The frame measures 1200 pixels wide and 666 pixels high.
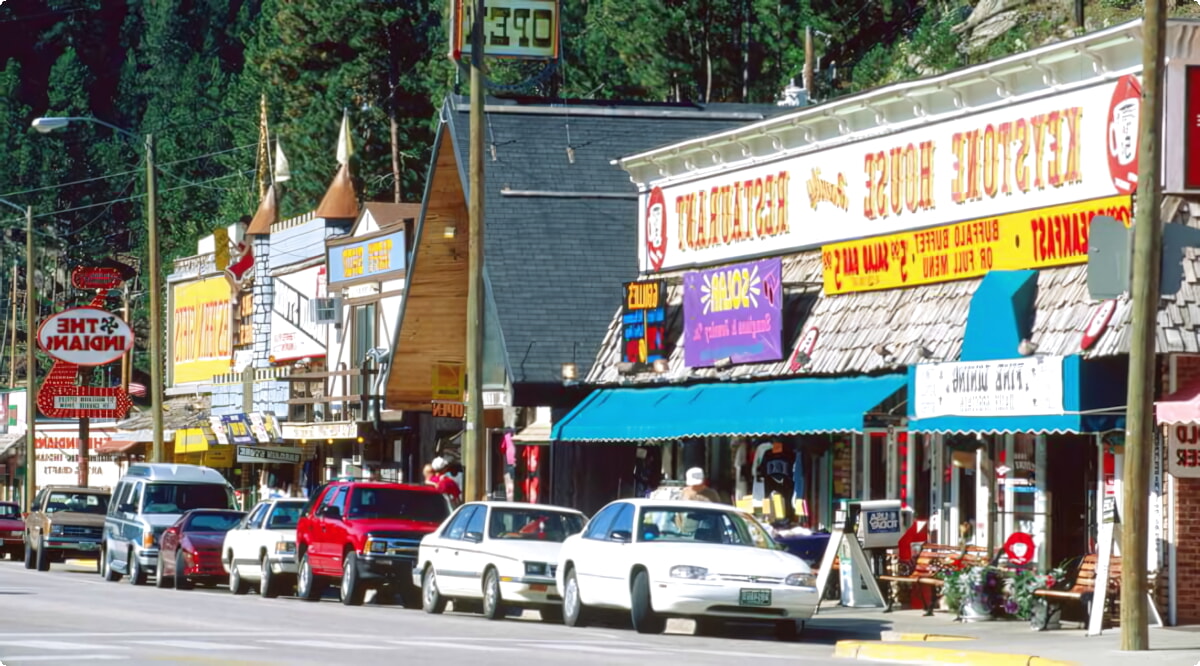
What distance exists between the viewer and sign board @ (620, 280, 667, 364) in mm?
32875

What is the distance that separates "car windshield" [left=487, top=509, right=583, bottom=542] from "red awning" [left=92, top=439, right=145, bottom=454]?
1511 inches

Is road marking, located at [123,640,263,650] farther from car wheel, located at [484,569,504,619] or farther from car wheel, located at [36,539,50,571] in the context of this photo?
car wheel, located at [36,539,50,571]

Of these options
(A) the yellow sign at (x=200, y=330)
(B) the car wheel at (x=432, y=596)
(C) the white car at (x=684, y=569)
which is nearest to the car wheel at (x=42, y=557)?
(B) the car wheel at (x=432, y=596)

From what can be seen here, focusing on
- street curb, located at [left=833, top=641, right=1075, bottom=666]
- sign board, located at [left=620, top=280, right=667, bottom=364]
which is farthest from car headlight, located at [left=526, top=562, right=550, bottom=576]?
sign board, located at [left=620, top=280, right=667, bottom=364]

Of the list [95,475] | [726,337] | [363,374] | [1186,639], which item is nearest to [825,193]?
[726,337]

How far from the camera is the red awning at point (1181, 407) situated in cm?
2123

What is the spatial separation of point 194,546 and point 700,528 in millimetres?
12901

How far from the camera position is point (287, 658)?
1736cm

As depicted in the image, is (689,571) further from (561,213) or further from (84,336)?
(84,336)

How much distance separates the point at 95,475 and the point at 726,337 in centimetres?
4517

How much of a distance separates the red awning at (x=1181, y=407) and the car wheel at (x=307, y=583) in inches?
502

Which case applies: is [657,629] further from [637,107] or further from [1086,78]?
[637,107]

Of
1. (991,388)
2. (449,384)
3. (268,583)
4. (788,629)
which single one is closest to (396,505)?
(268,583)

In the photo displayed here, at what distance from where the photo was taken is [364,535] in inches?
1118
